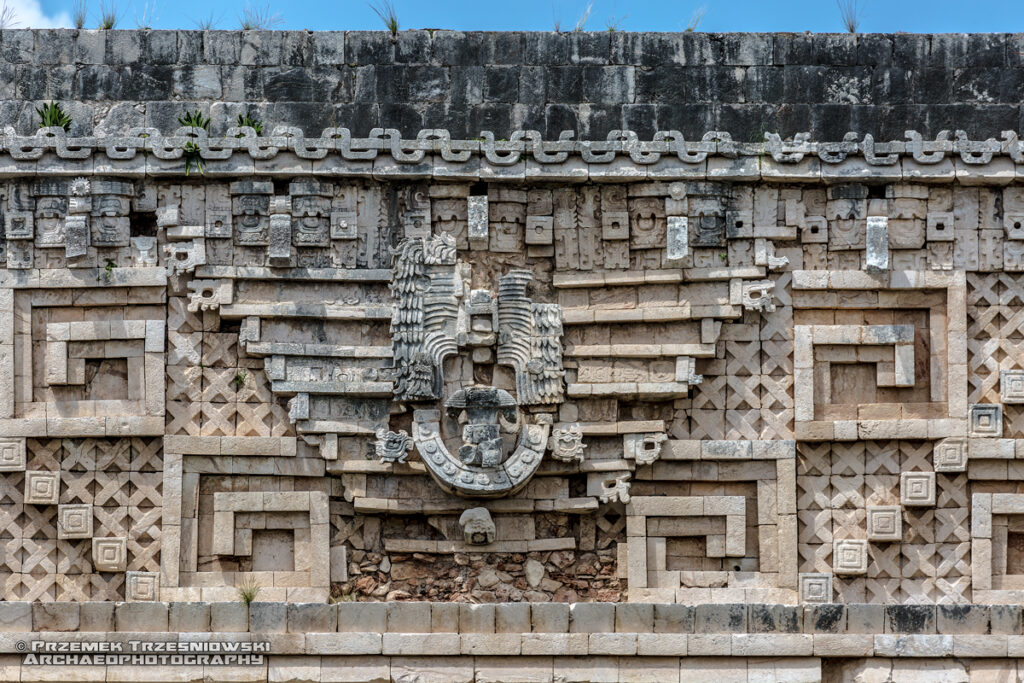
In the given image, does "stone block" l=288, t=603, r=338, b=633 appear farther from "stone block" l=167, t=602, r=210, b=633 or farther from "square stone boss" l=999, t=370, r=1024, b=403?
"square stone boss" l=999, t=370, r=1024, b=403

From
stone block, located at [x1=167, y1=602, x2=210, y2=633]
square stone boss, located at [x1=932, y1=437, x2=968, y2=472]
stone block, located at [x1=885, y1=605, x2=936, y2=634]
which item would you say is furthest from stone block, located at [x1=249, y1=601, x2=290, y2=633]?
square stone boss, located at [x1=932, y1=437, x2=968, y2=472]

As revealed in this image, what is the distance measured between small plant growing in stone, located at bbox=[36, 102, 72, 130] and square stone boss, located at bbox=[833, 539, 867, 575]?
22.3 ft

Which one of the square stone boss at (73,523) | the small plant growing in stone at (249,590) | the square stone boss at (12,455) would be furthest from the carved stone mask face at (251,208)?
the small plant growing in stone at (249,590)

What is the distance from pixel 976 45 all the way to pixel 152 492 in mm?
7280

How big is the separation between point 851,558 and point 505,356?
3.05 m

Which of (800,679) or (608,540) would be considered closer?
Answer: (800,679)

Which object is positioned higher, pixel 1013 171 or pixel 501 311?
pixel 1013 171

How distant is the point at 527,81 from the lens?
13484 mm

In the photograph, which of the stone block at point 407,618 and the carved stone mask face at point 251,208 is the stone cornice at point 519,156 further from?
the stone block at point 407,618

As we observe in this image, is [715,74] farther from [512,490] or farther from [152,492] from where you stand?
[152,492]

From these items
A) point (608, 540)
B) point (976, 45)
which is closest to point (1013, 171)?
point (976, 45)

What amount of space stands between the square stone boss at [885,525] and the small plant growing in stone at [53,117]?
6.90m

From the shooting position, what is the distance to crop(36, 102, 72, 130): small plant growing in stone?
1338 cm

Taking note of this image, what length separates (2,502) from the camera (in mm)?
13242
